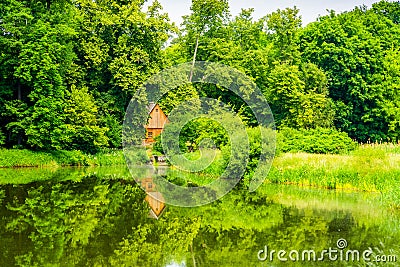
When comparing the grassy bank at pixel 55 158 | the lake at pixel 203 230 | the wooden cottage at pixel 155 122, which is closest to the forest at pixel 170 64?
the grassy bank at pixel 55 158

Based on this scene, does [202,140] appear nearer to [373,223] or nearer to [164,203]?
[164,203]

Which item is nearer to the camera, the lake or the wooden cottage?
the lake

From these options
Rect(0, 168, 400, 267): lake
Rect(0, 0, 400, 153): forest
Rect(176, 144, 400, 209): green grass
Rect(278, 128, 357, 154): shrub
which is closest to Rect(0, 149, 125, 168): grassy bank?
Rect(0, 0, 400, 153): forest

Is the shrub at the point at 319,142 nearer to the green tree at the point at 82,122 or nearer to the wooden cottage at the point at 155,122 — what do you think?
the green tree at the point at 82,122

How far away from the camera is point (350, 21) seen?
121 ft

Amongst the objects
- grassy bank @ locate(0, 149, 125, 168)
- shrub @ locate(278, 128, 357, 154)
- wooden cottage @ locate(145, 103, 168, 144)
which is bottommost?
grassy bank @ locate(0, 149, 125, 168)

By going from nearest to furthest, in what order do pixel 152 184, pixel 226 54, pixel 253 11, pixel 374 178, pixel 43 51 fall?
pixel 374 178, pixel 152 184, pixel 43 51, pixel 226 54, pixel 253 11

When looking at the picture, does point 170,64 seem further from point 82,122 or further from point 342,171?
point 342,171

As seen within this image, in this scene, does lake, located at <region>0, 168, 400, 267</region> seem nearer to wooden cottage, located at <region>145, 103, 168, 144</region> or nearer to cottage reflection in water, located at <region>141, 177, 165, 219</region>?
cottage reflection in water, located at <region>141, 177, 165, 219</region>

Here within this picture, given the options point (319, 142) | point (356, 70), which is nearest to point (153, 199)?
point (319, 142)

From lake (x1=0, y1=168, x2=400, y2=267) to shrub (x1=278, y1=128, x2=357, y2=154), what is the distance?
28.6ft

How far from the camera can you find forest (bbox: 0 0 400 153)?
28.6 m

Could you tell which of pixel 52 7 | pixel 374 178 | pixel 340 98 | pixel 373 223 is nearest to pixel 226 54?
pixel 340 98

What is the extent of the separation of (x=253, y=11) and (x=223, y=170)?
19298 millimetres
